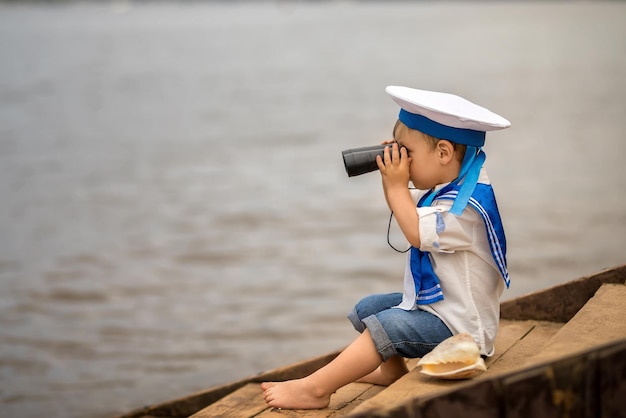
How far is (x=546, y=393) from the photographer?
250cm

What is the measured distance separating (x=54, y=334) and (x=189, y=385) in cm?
148

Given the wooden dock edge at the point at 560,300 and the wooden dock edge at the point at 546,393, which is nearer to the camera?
the wooden dock edge at the point at 546,393

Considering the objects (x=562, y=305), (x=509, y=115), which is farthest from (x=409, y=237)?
(x=509, y=115)

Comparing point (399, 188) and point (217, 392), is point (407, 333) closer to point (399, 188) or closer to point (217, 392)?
point (399, 188)

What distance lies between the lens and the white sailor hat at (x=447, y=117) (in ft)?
10.3

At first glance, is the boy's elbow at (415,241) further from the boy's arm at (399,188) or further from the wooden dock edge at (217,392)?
the wooden dock edge at (217,392)

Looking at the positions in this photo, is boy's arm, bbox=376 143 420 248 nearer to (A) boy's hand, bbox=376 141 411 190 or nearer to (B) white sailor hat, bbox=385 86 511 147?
(A) boy's hand, bbox=376 141 411 190

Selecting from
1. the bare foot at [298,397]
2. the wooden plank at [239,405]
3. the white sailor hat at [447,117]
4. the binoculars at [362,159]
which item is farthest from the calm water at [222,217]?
the white sailor hat at [447,117]

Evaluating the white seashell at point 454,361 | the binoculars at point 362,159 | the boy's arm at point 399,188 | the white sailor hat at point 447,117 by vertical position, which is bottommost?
the white seashell at point 454,361

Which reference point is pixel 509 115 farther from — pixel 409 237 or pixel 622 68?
pixel 409 237

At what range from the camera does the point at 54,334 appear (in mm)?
6961

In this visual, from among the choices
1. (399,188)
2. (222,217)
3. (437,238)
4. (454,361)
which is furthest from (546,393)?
(222,217)

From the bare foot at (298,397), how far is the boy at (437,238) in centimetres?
4

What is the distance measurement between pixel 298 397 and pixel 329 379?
0.16m
